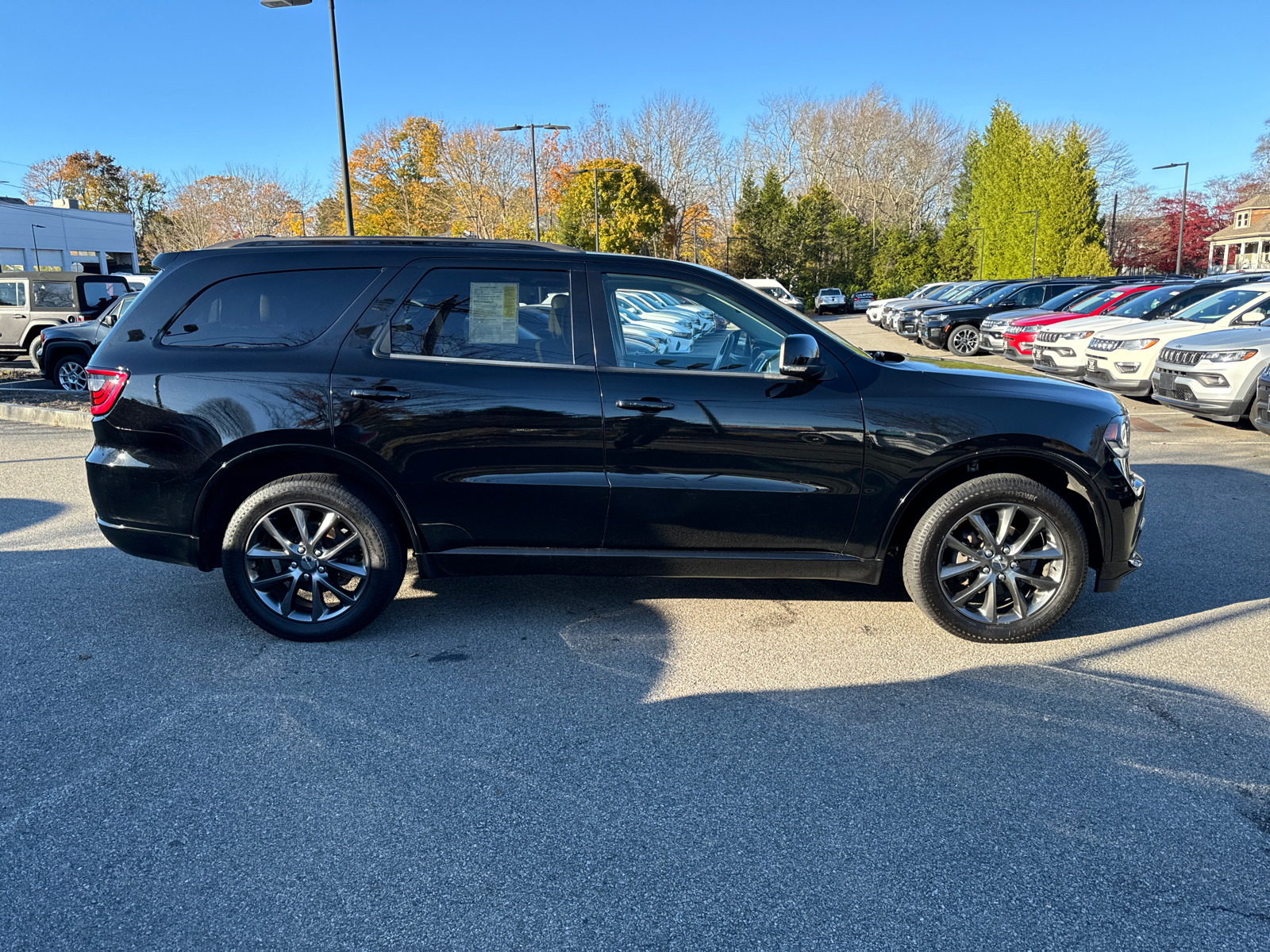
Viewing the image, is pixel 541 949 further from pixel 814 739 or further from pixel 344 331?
pixel 344 331

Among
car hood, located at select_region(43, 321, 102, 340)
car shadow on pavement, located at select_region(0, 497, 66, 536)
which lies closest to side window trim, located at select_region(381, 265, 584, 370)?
car shadow on pavement, located at select_region(0, 497, 66, 536)

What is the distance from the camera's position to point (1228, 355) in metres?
10.3

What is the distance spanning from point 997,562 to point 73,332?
14.5 metres

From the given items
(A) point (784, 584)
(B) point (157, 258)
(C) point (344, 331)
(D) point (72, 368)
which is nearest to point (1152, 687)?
(A) point (784, 584)

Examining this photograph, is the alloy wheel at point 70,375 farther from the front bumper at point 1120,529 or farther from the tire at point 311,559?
the front bumper at point 1120,529

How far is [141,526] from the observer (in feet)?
14.4

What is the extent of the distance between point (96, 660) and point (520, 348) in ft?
7.91

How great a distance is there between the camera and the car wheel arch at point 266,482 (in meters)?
4.27

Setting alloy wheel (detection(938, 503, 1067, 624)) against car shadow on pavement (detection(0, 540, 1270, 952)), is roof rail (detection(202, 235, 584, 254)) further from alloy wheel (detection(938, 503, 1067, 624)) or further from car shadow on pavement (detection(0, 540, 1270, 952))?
alloy wheel (detection(938, 503, 1067, 624))

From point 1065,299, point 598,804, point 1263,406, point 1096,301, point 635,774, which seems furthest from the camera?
point 1065,299

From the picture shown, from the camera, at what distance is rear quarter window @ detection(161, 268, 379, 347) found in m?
4.32

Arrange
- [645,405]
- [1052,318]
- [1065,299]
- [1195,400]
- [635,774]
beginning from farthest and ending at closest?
[1065,299] < [1052,318] < [1195,400] < [645,405] < [635,774]

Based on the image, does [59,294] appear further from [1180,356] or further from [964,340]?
[964,340]

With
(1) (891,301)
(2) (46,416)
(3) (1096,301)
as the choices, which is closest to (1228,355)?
(3) (1096,301)
